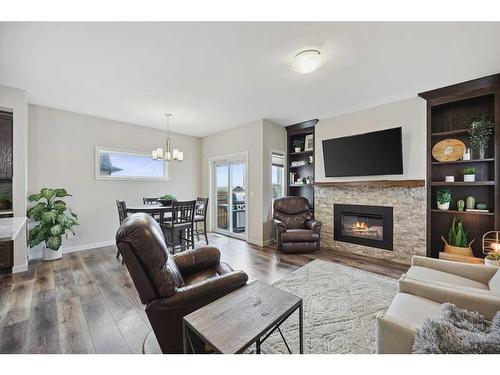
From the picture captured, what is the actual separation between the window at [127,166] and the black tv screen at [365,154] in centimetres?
389

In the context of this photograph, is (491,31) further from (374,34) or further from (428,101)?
(428,101)

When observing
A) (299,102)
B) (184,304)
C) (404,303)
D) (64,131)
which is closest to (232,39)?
(299,102)

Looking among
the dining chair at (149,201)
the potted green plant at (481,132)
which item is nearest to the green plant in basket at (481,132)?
the potted green plant at (481,132)

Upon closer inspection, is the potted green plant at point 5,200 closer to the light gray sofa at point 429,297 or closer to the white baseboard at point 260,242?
the white baseboard at point 260,242

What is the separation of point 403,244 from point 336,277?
1541 mm

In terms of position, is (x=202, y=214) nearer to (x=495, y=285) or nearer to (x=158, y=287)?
(x=158, y=287)

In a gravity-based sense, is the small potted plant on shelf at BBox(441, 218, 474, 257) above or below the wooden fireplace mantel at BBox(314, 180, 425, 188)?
below

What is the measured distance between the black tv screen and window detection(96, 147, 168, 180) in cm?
389

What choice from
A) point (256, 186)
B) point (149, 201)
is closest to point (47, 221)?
point (149, 201)

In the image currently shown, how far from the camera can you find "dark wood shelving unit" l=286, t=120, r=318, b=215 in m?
4.80

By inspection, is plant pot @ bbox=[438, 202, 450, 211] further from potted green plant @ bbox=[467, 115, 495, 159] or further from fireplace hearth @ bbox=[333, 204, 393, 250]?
potted green plant @ bbox=[467, 115, 495, 159]

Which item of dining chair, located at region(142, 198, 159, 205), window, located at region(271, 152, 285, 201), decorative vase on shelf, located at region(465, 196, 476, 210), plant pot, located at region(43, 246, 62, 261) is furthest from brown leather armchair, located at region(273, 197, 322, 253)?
plant pot, located at region(43, 246, 62, 261)

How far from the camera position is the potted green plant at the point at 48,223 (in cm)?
338
